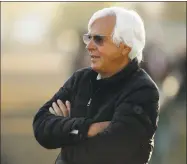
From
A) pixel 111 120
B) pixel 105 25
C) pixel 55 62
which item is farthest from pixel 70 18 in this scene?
pixel 111 120

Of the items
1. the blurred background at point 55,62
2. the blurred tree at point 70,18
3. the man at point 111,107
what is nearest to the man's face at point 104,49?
the man at point 111,107

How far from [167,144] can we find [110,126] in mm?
3651

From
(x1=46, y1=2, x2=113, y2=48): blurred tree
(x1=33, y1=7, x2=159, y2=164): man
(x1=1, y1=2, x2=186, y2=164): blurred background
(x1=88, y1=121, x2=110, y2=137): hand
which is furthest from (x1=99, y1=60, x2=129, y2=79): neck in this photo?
(x1=46, y1=2, x2=113, y2=48): blurred tree

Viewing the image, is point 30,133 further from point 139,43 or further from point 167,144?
point 139,43

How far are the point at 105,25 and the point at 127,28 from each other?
0.11 metres

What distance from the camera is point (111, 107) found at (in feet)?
8.28

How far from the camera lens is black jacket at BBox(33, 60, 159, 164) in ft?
8.07

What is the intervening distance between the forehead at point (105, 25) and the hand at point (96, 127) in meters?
0.43

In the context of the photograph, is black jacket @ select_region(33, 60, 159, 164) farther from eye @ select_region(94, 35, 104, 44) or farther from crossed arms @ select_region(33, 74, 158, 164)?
eye @ select_region(94, 35, 104, 44)

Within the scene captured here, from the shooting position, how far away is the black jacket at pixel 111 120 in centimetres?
246

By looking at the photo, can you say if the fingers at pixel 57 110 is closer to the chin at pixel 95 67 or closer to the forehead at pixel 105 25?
the chin at pixel 95 67

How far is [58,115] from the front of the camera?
8.84 feet

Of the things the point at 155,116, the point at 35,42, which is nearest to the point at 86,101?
the point at 155,116

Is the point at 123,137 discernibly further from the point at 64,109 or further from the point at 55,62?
the point at 55,62
